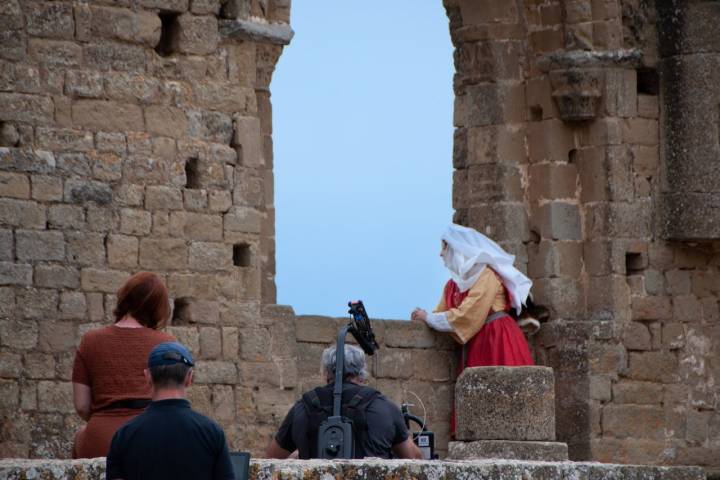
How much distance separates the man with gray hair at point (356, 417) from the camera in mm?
10461

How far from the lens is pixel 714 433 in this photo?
1681cm

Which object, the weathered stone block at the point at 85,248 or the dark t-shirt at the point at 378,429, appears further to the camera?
the weathered stone block at the point at 85,248

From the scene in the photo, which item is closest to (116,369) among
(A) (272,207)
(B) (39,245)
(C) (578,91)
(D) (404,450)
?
(D) (404,450)

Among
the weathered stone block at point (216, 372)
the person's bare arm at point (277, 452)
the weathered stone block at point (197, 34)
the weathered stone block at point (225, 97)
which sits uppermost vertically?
the weathered stone block at point (197, 34)

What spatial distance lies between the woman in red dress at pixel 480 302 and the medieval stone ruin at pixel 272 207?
0.23 m

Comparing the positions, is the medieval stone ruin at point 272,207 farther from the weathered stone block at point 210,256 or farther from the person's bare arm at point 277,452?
the person's bare arm at point 277,452

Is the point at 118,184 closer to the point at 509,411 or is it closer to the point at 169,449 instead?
the point at 509,411

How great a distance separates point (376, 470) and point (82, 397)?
1.54 meters

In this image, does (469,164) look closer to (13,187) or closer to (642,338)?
(642,338)

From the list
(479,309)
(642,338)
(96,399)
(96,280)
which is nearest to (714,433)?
(642,338)

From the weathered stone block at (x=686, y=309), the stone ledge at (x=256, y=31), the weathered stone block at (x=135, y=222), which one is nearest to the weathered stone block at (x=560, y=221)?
the weathered stone block at (x=686, y=309)

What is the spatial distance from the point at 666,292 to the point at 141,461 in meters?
9.43

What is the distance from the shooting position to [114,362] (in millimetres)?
9656

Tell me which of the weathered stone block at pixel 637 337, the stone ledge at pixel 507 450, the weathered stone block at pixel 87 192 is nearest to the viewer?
the stone ledge at pixel 507 450
